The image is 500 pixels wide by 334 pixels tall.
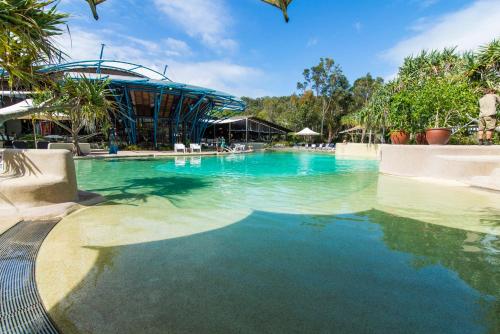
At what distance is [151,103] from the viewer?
2441cm

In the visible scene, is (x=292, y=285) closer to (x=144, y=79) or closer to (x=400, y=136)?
(x=400, y=136)

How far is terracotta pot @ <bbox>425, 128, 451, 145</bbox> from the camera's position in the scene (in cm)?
993

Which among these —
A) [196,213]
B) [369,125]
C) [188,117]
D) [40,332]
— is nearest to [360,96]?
[369,125]

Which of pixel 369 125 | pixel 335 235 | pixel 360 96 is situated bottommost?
pixel 335 235

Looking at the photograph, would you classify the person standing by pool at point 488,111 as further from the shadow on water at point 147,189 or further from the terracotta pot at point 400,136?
the shadow on water at point 147,189

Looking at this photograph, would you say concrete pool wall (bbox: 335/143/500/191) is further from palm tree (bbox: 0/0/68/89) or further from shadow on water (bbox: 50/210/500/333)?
palm tree (bbox: 0/0/68/89)

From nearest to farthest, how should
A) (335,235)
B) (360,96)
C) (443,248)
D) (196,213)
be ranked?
(443,248), (335,235), (196,213), (360,96)

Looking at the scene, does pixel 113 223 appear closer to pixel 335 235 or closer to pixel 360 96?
pixel 335 235

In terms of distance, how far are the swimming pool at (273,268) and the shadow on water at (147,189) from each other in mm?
790

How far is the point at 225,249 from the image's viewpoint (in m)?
3.66

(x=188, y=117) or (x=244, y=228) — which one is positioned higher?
(x=188, y=117)

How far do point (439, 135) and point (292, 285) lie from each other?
33.0 feet

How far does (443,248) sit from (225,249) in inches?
117

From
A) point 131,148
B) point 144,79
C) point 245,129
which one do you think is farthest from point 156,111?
point 245,129
